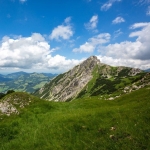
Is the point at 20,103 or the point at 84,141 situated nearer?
the point at 84,141

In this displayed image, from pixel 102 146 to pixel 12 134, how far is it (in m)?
15.3

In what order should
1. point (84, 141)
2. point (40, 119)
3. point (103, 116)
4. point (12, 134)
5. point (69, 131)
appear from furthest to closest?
point (40, 119)
point (12, 134)
point (103, 116)
point (69, 131)
point (84, 141)

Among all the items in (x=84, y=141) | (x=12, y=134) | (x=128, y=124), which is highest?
(x=128, y=124)

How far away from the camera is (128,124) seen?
15883mm

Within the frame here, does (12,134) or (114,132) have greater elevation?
(114,132)

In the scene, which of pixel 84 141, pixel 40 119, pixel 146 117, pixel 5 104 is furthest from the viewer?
pixel 5 104

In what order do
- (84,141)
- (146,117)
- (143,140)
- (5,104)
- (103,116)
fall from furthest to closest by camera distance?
(5,104), (103,116), (146,117), (84,141), (143,140)

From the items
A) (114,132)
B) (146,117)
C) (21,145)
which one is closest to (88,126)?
(114,132)

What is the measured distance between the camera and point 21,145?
18062mm

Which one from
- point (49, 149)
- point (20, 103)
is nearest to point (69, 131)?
point (49, 149)

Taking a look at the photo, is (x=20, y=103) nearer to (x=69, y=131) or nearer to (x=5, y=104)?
(x=5, y=104)

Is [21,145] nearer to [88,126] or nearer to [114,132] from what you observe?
[88,126]

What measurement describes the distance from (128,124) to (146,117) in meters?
2.12

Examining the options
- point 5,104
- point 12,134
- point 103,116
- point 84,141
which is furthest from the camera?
point 5,104
